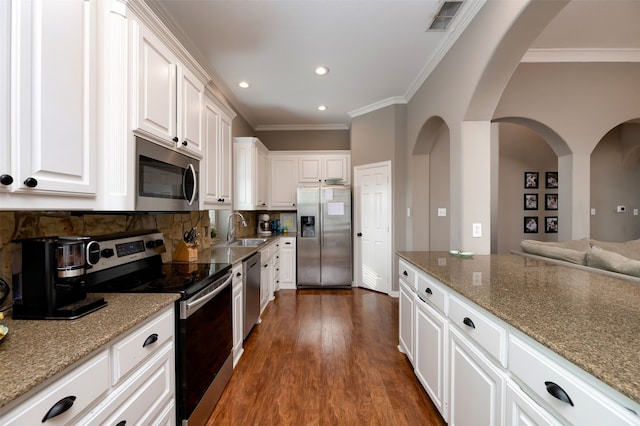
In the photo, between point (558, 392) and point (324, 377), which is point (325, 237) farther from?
point (558, 392)

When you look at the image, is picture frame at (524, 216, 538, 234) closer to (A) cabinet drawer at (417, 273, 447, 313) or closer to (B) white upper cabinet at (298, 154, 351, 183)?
(B) white upper cabinet at (298, 154, 351, 183)

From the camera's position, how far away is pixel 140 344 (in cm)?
104

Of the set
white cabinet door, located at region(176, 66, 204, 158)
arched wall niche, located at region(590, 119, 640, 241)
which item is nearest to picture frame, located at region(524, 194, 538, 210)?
arched wall niche, located at region(590, 119, 640, 241)

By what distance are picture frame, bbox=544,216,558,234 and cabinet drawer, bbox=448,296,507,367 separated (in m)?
5.39

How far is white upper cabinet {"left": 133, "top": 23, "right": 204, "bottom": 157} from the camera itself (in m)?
1.36

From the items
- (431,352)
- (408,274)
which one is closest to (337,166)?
(408,274)

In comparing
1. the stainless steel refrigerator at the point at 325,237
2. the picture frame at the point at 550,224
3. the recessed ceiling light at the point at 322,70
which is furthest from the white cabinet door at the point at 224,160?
the picture frame at the point at 550,224

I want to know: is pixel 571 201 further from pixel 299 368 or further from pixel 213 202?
pixel 213 202

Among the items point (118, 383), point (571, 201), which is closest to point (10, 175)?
point (118, 383)

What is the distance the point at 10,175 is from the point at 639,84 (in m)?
5.31

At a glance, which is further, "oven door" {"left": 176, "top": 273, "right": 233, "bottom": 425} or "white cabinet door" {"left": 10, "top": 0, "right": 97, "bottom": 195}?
"oven door" {"left": 176, "top": 273, "right": 233, "bottom": 425}

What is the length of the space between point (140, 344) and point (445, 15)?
9.91 feet

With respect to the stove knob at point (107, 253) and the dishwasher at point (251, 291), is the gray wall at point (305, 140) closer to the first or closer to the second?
the dishwasher at point (251, 291)

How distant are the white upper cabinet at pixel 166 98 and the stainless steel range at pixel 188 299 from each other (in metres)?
0.68
